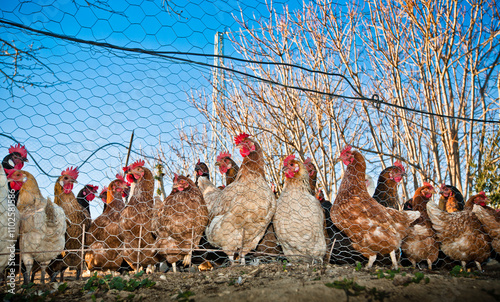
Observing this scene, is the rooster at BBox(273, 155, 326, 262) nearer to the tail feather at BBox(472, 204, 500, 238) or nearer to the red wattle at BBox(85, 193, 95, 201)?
the tail feather at BBox(472, 204, 500, 238)

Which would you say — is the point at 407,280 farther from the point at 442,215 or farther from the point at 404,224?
the point at 442,215

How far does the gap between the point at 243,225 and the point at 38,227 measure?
6.33 feet

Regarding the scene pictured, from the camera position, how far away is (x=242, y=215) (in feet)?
11.0

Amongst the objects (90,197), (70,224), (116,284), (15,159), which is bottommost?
(116,284)

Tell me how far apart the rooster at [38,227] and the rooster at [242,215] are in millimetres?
1474

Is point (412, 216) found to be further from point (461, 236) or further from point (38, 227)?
point (38, 227)

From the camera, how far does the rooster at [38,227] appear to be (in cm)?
299

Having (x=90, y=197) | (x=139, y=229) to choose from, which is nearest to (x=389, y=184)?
(x=139, y=229)

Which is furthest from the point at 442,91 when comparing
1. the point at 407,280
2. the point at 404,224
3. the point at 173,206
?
the point at 173,206

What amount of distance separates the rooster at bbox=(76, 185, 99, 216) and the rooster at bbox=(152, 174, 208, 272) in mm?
1702

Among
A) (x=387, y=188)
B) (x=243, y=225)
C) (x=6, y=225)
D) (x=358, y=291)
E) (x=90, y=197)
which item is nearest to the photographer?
(x=358, y=291)

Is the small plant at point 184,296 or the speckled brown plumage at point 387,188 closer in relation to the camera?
the small plant at point 184,296

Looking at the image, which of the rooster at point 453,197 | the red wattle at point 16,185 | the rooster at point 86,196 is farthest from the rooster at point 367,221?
the rooster at point 86,196

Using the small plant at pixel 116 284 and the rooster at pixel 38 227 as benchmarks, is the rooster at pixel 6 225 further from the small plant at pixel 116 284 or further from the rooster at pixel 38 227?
the small plant at pixel 116 284
